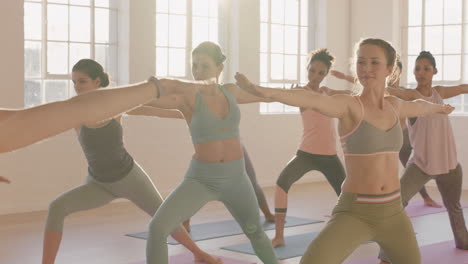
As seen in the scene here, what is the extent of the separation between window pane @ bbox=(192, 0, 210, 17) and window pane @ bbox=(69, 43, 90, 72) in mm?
1506

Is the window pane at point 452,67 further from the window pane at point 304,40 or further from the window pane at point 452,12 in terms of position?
the window pane at point 304,40

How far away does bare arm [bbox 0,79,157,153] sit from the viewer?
115 centimetres

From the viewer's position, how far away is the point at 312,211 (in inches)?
265

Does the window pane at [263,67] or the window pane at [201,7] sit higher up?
the window pane at [201,7]

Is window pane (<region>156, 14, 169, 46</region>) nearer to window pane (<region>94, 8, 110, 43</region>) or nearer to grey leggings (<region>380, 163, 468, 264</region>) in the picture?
window pane (<region>94, 8, 110, 43</region>)

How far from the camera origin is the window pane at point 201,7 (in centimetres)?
812

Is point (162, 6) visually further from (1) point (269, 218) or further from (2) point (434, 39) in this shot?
(2) point (434, 39)

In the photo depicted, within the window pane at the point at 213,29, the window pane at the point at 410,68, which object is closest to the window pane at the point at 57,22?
the window pane at the point at 213,29

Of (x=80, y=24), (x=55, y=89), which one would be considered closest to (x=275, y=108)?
(x=80, y=24)

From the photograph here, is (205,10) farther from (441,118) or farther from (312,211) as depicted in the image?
(441,118)

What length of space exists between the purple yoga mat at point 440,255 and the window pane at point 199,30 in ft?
13.5

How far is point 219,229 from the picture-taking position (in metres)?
5.61

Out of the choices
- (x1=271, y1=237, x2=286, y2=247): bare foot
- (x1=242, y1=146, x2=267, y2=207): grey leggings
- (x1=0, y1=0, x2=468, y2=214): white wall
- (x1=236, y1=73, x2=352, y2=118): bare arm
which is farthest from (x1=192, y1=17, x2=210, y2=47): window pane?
(x1=236, y1=73, x2=352, y2=118): bare arm

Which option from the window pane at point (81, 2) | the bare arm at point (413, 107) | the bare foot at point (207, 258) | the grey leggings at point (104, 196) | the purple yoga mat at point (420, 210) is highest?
the window pane at point (81, 2)
